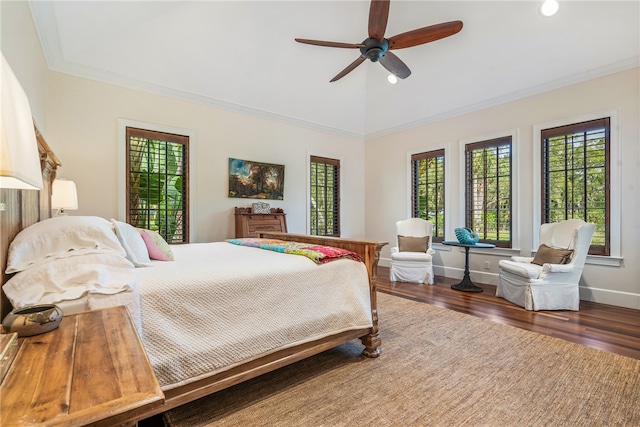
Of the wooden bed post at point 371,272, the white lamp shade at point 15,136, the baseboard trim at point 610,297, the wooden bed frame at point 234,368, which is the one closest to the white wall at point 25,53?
the wooden bed frame at point 234,368

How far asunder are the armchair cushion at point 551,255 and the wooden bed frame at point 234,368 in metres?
2.69

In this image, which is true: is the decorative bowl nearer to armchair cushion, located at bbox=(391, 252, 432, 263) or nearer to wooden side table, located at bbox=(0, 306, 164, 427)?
wooden side table, located at bbox=(0, 306, 164, 427)

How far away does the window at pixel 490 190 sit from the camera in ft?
15.3

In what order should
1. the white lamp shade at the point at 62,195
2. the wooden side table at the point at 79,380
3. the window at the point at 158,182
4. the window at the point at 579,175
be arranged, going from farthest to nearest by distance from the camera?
1. the window at the point at 158,182
2. the window at the point at 579,175
3. the white lamp shade at the point at 62,195
4. the wooden side table at the point at 79,380

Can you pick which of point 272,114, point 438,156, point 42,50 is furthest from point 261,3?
point 438,156

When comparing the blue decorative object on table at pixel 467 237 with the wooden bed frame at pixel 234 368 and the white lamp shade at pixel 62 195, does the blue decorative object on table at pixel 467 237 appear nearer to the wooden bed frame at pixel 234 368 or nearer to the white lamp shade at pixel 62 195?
the wooden bed frame at pixel 234 368

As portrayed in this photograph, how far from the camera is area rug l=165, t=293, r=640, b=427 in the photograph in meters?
1.65

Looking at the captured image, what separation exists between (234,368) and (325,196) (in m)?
4.71

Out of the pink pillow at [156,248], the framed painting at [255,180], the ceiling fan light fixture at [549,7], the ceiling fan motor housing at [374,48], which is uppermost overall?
the ceiling fan light fixture at [549,7]

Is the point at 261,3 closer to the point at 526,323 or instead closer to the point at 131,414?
the point at 131,414

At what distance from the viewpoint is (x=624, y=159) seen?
3617mm

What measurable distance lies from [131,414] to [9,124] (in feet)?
2.30

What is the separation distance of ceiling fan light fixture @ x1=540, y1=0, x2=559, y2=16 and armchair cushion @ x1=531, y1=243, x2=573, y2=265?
2745 millimetres

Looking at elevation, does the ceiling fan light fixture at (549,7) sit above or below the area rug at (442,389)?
above
